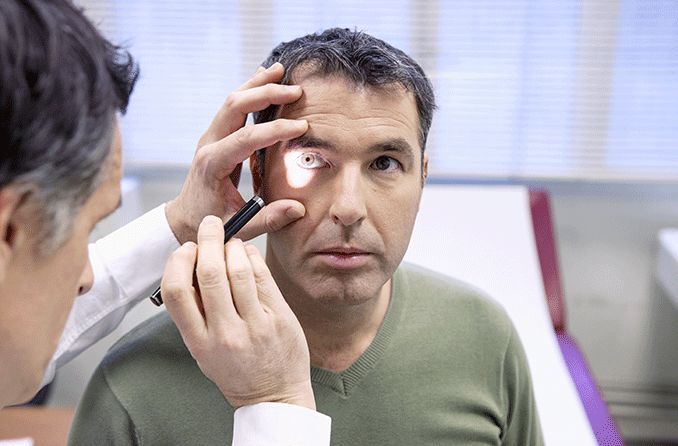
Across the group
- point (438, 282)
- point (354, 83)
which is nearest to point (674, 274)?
point (438, 282)

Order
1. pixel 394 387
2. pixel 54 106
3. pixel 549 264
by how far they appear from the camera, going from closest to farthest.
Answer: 1. pixel 54 106
2. pixel 394 387
3. pixel 549 264

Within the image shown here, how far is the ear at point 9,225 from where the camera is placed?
61cm

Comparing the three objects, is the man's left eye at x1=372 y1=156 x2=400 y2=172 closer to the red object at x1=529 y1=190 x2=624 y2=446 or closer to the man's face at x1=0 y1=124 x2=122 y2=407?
the man's face at x1=0 y1=124 x2=122 y2=407

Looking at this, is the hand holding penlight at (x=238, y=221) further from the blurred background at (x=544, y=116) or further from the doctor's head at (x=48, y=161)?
the blurred background at (x=544, y=116)

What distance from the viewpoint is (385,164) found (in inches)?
43.9

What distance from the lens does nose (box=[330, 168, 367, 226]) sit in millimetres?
1043

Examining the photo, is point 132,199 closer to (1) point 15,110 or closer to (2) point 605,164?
(2) point 605,164

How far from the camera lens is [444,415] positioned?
117cm

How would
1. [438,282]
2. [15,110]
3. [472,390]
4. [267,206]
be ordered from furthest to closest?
[438,282] < [472,390] < [267,206] < [15,110]

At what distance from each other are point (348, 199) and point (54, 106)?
0.51 m

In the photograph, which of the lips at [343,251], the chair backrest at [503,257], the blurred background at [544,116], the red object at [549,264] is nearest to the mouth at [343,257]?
the lips at [343,251]

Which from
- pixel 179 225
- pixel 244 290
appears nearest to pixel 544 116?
pixel 179 225

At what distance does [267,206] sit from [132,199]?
1627mm

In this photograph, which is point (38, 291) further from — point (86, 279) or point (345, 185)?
point (345, 185)
